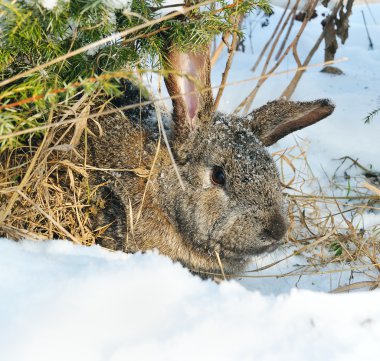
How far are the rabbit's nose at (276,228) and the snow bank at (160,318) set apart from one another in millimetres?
804

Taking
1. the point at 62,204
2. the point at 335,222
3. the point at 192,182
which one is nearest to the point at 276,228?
the point at 192,182

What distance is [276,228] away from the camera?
2.82 meters

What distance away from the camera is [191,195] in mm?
2994

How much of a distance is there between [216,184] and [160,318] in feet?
4.14

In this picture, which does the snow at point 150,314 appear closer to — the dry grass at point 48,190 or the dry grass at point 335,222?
the dry grass at point 48,190

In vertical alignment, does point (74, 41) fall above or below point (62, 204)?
above

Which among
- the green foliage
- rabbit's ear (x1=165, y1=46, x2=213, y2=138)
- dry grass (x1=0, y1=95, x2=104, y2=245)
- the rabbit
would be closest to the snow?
the green foliage

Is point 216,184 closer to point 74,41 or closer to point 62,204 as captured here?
point 62,204

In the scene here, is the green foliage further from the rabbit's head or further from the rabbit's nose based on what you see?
the rabbit's nose

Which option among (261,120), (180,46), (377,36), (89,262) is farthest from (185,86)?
(377,36)

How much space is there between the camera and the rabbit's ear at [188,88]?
2891 millimetres

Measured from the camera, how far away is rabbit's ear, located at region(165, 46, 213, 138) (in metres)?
2.89

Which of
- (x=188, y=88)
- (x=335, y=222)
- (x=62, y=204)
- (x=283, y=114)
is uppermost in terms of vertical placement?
(x=188, y=88)


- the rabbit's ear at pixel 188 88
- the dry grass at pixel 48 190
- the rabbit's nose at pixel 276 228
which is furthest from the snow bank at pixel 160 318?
the rabbit's ear at pixel 188 88
